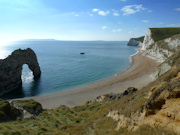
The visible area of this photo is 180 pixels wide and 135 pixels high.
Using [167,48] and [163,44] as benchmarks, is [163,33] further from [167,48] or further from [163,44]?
[167,48]

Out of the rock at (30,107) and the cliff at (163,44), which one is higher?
the cliff at (163,44)

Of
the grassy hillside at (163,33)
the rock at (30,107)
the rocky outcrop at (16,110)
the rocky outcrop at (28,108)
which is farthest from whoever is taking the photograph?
the grassy hillside at (163,33)

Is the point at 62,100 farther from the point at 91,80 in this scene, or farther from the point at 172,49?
the point at 172,49

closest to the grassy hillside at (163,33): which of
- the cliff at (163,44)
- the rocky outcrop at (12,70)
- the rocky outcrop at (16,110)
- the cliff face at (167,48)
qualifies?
the cliff at (163,44)

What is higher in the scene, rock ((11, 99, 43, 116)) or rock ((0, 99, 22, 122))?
rock ((0, 99, 22, 122))

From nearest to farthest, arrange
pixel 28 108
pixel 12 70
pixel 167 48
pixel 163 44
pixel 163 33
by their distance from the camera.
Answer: pixel 28 108
pixel 12 70
pixel 167 48
pixel 163 44
pixel 163 33

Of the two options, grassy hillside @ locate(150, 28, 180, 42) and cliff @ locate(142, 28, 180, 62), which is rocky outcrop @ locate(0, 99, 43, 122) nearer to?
cliff @ locate(142, 28, 180, 62)

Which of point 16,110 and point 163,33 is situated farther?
point 163,33

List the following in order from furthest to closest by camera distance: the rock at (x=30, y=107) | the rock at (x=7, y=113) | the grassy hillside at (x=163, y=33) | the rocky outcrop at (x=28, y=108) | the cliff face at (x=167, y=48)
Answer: the grassy hillside at (x=163, y=33), the cliff face at (x=167, y=48), the rock at (x=30, y=107), the rocky outcrop at (x=28, y=108), the rock at (x=7, y=113)

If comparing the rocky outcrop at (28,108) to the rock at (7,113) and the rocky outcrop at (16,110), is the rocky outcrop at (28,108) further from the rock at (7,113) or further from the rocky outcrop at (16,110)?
the rock at (7,113)

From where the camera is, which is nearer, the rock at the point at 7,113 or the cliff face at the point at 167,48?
the rock at the point at 7,113

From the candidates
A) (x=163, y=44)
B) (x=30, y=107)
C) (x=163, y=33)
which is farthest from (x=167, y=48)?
(x=30, y=107)

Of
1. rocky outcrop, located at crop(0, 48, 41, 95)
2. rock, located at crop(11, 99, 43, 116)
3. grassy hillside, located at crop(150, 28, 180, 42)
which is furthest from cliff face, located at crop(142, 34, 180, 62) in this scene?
rocky outcrop, located at crop(0, 48, 41, 95)

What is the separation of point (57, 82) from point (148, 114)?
1572 inches
